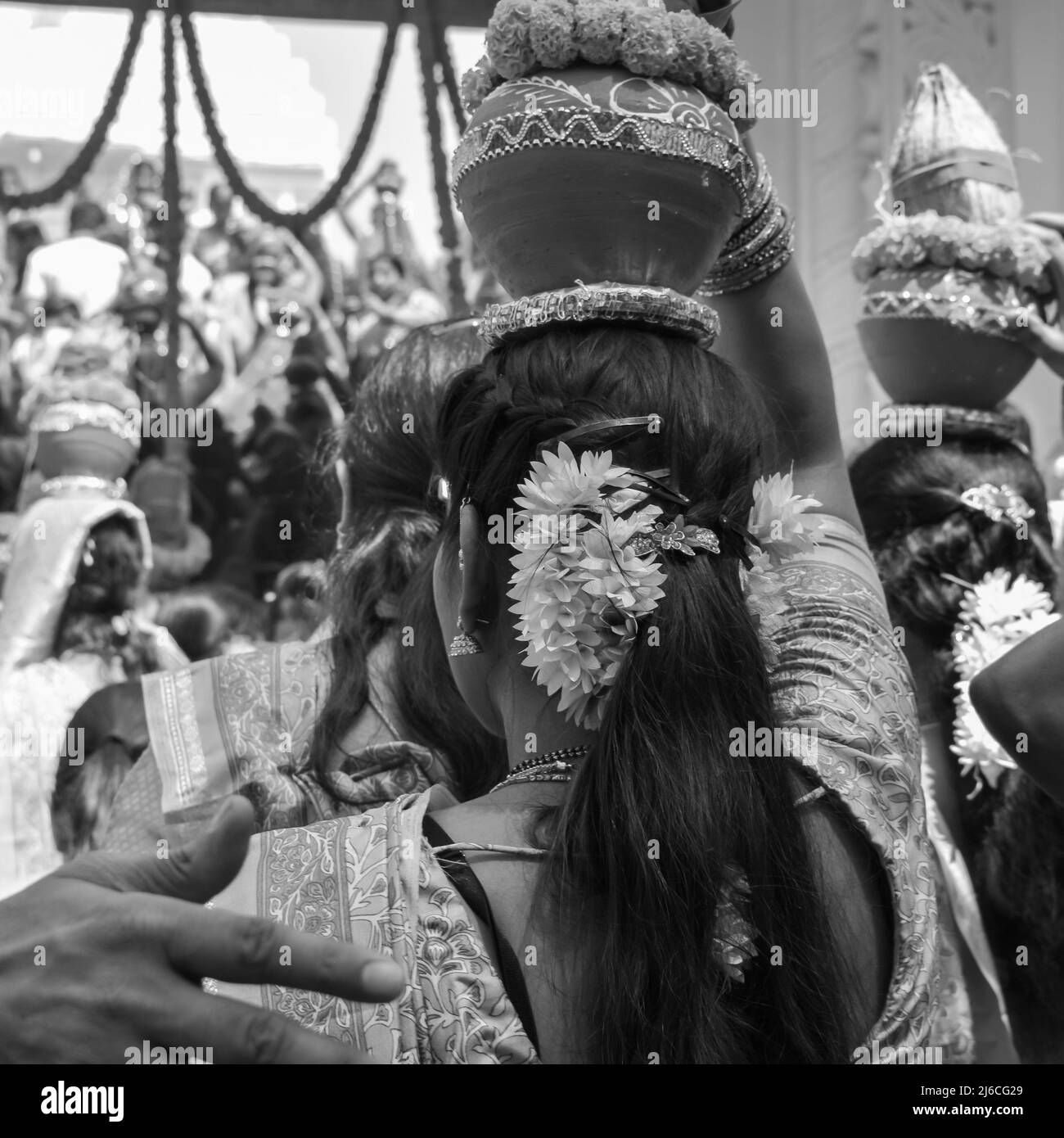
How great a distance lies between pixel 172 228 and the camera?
605cm

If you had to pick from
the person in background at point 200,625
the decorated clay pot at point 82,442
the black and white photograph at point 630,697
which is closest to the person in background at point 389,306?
the person in background at point 200,625

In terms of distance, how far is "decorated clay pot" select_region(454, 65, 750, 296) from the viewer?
1.33 meters

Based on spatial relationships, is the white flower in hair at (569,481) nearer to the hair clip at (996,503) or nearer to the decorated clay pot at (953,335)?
the hair clip at (996,503)

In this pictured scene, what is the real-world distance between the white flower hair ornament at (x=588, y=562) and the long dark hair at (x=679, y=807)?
22 millimetres

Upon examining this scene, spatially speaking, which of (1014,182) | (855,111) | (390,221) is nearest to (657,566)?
(1014,182)

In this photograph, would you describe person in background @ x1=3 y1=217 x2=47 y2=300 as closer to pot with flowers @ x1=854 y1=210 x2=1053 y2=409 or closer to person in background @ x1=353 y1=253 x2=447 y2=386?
person in background @ x1=353 y1=253 x2=447 y2=386

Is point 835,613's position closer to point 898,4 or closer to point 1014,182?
A: point 1014,182

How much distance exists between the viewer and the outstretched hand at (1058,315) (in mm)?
2383

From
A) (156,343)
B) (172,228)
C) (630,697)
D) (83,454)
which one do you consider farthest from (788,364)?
(156,343)

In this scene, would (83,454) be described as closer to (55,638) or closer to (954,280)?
A: (55,638)

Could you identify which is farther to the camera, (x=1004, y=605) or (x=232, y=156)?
(x=232, y=156)

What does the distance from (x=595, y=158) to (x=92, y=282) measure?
802 cm

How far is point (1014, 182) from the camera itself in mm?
2652

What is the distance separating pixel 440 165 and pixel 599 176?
498 cm
